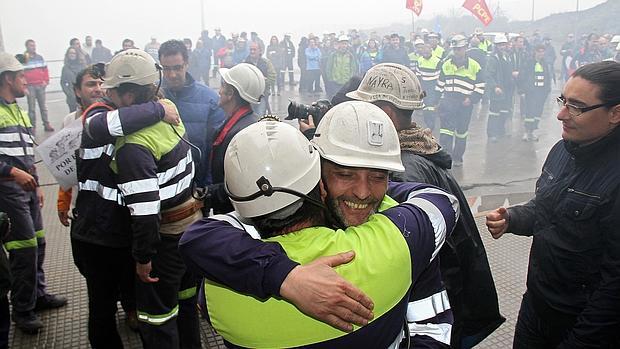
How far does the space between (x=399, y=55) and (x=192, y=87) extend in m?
10.4

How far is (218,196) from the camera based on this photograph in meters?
2.90

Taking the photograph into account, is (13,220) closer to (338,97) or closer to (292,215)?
(338,97)

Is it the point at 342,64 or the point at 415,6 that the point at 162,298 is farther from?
the point at 415,6

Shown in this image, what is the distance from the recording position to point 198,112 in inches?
156

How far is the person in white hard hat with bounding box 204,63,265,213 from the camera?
10.1 feet

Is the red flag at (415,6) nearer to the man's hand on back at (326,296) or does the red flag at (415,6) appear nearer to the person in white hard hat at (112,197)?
the person in white hard hat at (112,197)

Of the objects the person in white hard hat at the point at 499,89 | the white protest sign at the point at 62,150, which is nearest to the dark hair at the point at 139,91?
the white protest sign at the point at 62,150

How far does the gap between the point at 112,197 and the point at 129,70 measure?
0.67m

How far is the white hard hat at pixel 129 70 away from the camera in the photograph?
259 cm

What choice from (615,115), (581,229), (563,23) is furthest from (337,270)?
(563,23)

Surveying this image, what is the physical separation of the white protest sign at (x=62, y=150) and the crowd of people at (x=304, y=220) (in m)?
0.26

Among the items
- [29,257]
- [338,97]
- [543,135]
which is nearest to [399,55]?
[543,135]

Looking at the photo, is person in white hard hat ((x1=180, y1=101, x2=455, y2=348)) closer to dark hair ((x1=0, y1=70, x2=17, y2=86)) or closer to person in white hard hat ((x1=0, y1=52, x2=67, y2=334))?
person in white hard hat ((x1=0, y1=52, x2=67, y2=334))

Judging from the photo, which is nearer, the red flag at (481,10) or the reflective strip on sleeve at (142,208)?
the reflective strip on sleeve at (142,208)
